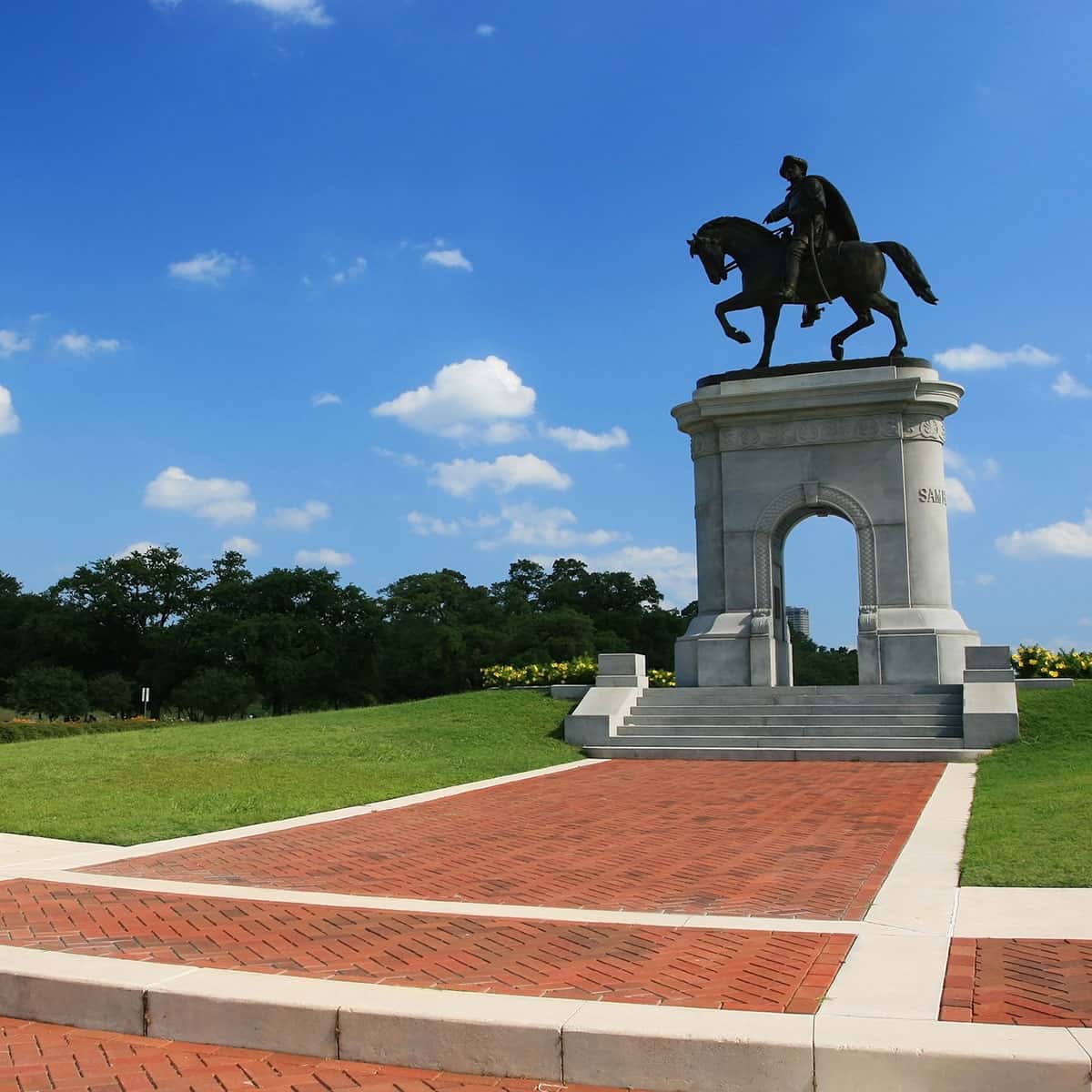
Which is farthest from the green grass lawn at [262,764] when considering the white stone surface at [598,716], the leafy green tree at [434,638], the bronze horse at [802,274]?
the leafy green tree at [434,638]

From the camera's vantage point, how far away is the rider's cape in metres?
25.5

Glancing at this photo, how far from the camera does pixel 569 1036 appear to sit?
4.90 m

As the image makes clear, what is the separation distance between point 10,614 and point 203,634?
42.8ft

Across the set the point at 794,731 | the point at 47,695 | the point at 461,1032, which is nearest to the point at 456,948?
the point at 461,1032

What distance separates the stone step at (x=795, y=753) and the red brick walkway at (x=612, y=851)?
3.01 metres

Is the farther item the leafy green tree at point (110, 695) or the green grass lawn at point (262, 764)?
the leafy green tree at point (110, 695)

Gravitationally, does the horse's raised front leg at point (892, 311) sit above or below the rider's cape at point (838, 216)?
below

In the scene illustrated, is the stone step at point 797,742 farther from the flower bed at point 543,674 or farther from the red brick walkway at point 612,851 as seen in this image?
the flower bed at point 543,674

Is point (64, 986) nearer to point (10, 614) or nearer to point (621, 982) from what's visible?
point (621, 982)

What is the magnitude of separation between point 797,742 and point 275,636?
153ft

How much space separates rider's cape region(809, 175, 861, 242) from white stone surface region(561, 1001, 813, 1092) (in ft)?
77.1

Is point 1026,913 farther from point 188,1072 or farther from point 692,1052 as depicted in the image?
point 188,1072

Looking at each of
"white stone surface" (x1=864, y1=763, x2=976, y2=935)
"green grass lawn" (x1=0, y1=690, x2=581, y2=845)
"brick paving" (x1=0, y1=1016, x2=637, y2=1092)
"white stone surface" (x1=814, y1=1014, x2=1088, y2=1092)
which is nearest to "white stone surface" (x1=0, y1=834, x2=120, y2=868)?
"green grass lawn" (x1=0, y1=690, x2=581, y2=845)

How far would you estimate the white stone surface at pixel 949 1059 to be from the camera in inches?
176
